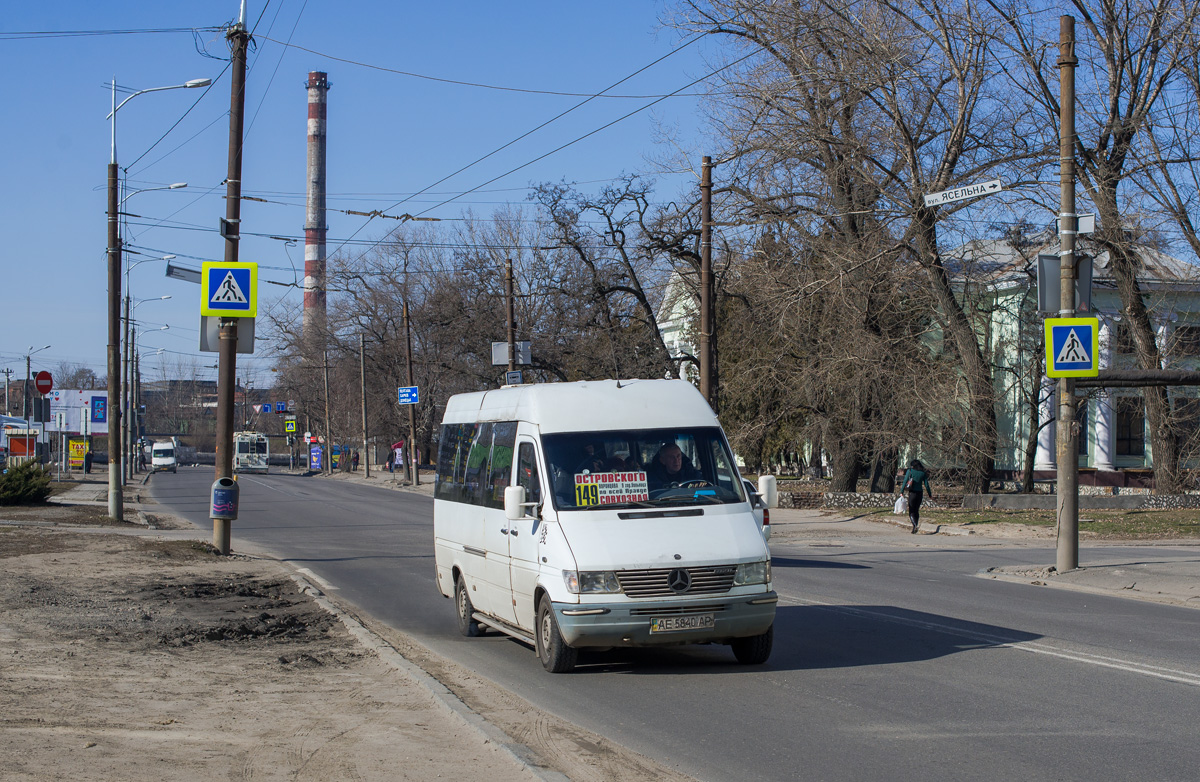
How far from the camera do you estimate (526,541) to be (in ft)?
29.2

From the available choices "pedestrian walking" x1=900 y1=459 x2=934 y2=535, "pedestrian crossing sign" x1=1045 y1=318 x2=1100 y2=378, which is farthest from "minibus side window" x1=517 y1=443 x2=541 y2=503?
"pedestrian walking" x1=900 y1=459 x2=934 y2=535

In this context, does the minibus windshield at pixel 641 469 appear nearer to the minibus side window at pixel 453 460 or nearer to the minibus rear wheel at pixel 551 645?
the minibus rear wheel at pixel 551 645

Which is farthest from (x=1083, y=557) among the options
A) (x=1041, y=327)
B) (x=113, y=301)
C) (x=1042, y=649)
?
(x=113, y=301)

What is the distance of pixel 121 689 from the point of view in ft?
24.9

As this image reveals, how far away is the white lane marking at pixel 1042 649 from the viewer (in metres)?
8.32

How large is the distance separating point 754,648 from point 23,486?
2536cm

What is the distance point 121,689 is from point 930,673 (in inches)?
231

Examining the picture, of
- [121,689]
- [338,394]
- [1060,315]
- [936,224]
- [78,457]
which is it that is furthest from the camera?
[338,394]

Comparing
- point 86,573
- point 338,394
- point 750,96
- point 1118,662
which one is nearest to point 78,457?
point 338,394

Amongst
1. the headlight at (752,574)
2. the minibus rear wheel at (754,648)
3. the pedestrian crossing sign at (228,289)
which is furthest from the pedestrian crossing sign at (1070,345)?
the pedestrian crossing sign at (228,289)

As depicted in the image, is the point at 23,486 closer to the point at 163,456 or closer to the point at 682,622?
the point at 682,622

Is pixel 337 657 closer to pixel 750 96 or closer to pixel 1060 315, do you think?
pixel 1060 315

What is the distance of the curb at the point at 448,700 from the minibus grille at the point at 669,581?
1.51 m

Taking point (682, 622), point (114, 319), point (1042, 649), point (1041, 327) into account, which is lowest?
point (1042, 649)
